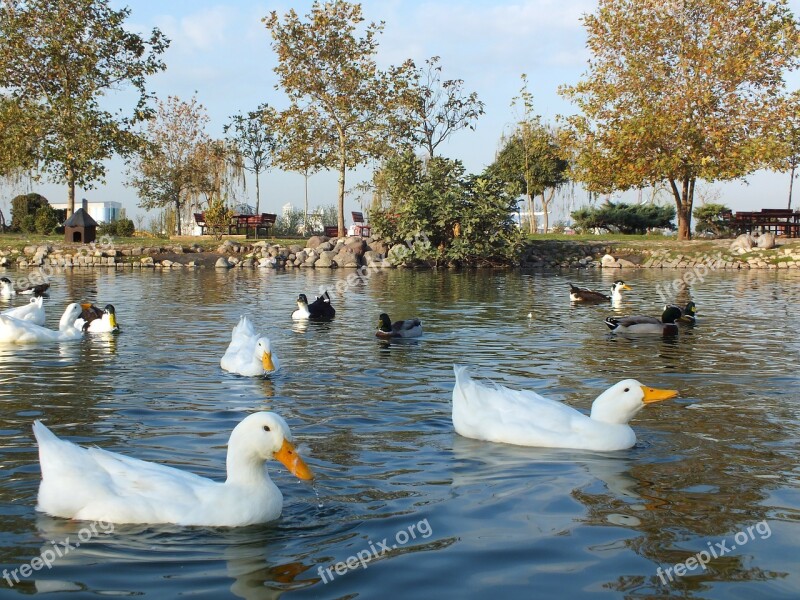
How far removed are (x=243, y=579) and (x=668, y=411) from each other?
16.5 feet

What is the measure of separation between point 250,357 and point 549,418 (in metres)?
4.21

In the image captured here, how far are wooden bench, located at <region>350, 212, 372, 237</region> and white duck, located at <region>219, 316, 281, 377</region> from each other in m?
39.7

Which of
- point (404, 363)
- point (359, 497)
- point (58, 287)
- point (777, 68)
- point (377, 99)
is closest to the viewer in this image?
point (359, 497)

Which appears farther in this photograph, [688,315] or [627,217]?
[627,217]

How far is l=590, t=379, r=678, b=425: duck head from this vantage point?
6684mm

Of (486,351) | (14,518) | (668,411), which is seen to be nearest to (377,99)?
(486,351)

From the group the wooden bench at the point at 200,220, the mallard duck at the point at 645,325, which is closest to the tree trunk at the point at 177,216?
the wooden bench at the point at 200,220

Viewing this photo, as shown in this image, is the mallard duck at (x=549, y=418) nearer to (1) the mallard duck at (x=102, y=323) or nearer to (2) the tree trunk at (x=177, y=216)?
(1) the mallard duck at (x=102, y=323)

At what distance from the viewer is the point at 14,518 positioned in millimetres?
4977

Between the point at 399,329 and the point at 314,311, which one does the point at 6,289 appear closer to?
the point at 314,311

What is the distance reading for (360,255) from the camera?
36375mm

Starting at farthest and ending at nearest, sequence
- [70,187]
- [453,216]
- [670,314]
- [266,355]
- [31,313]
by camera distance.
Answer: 1. [70,187]
2. [453,216]
3. [670,314]
4. [31,313]
5. [266,355]

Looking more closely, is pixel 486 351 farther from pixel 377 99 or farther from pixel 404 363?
pixel 377 99

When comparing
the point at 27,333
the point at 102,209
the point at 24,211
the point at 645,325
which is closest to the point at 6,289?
the point at 27,333
